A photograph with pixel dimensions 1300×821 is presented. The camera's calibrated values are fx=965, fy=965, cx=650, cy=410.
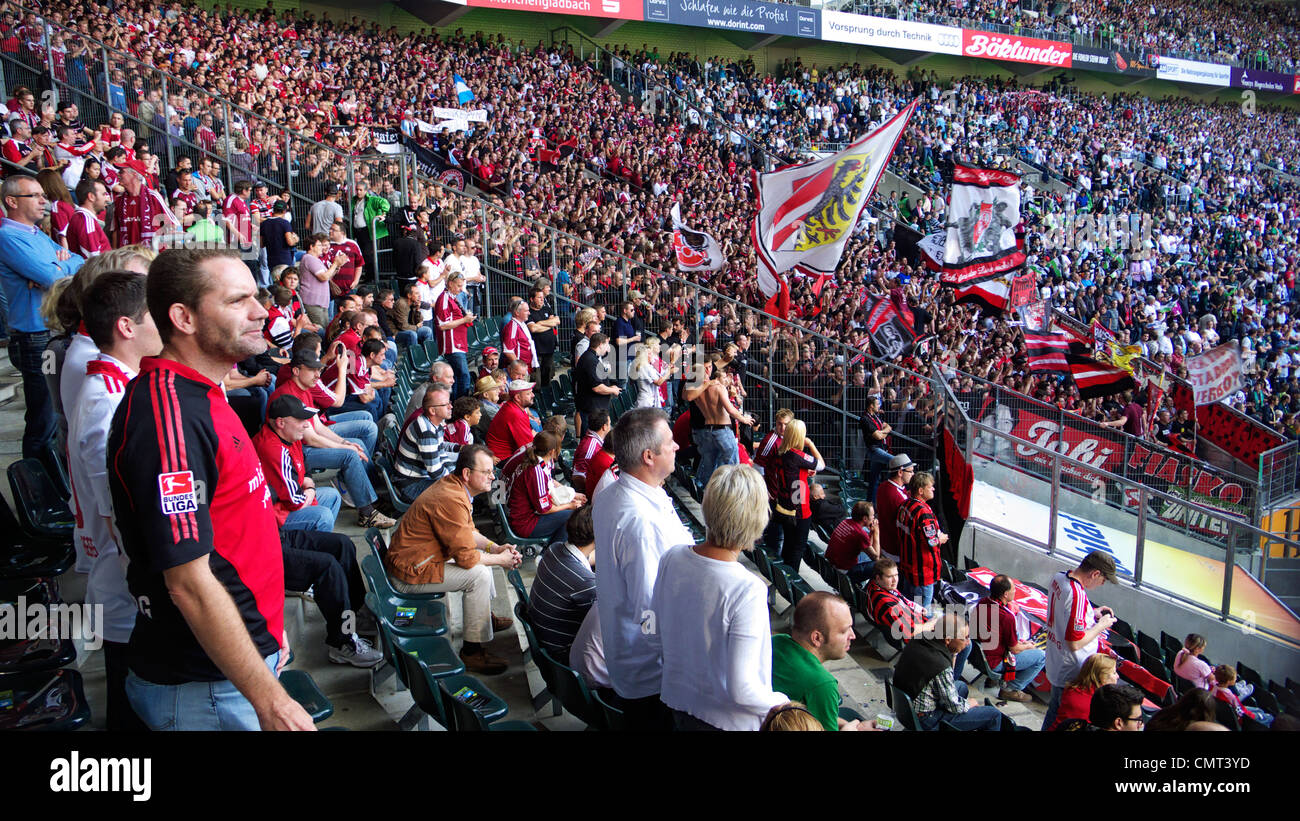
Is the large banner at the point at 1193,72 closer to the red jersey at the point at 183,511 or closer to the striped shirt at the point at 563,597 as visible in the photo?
the striped shirt at the point at 563,597

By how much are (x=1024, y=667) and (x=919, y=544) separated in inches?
42.8

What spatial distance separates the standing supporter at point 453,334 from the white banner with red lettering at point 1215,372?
1157 cm

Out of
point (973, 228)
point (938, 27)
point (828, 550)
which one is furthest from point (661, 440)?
point (938, 27)

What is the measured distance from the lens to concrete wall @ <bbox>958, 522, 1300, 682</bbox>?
8.05 meters

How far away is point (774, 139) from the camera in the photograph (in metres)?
25.6

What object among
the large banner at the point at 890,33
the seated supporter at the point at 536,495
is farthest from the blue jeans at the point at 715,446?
the large banner at the point at 890,33

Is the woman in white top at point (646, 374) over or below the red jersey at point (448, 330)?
below

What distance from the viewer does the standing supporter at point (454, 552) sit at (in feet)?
16.6

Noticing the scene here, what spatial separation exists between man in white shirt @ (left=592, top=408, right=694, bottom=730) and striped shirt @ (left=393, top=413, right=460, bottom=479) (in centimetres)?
334

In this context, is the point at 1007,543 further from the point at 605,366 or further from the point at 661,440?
the point at 661,440

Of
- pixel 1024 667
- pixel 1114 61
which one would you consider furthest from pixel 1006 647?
pixel 1114 61

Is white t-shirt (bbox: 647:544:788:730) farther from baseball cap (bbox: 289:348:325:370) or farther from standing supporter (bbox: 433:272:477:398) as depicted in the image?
standing supporter (bbox: 433:272:477:398)

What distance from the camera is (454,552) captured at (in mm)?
5105
